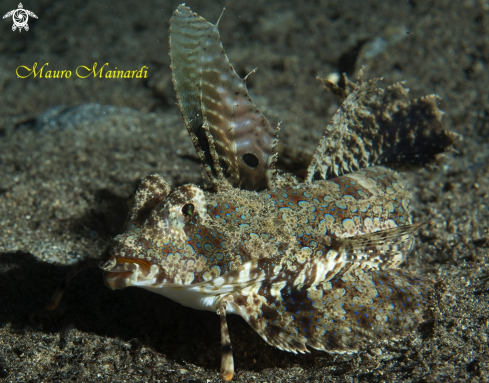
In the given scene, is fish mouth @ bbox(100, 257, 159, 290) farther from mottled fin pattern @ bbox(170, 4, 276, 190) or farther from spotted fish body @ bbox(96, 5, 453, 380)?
mottled fin pattern @ bbox(170, 4, 276, 190)

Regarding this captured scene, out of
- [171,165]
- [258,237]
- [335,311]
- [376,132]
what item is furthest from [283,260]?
[171,165]

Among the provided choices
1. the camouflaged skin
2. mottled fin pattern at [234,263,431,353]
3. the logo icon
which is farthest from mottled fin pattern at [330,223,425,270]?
the logo icon

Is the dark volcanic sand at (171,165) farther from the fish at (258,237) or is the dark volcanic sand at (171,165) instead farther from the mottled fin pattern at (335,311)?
the fish at (258,237)

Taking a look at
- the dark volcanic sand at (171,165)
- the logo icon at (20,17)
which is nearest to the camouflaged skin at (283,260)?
the dark volcanic sand at (171,165)

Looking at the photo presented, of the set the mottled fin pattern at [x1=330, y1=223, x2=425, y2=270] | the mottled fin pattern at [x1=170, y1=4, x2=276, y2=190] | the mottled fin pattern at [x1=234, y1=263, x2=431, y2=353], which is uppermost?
the mottled fin pattern at [x1=170, y1=4, x2=276, y2=190]

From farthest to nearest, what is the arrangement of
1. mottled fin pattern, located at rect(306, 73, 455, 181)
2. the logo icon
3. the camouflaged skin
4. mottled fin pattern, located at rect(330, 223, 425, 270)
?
1. the logo icon
2. mottled fin pattern, located at rect(306, 73, 455, 181)
3. mottled fin pattern, located at rect(330, 223, 425, 270)
4. the camouflaged skin

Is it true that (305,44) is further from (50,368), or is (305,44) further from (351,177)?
(50,368)

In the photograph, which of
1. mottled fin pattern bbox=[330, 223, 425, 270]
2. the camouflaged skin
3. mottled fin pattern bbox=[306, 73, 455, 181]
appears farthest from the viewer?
mottled fin pattern bbox=[306, 73, 455, 181]
